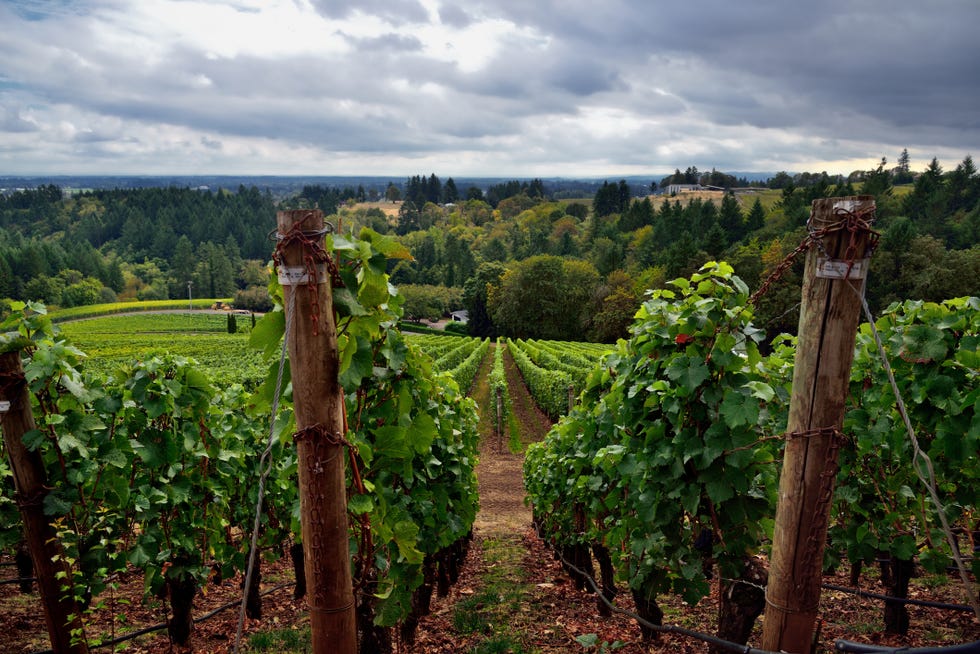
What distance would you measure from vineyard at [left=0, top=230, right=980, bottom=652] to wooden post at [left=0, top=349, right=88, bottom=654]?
33mm

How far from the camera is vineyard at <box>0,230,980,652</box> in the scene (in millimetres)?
3545

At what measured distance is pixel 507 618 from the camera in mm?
6254

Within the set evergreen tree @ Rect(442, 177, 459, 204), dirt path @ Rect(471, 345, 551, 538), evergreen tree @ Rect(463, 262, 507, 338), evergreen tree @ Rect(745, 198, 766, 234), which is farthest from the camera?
evergreen tree @ Rect(442, 177, 459, 204)

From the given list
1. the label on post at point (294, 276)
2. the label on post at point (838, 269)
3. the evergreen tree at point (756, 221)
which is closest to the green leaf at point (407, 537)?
the label on post at point (294, 276)

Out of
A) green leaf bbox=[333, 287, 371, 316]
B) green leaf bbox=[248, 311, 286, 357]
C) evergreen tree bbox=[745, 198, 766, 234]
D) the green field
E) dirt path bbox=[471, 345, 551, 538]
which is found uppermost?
evergreen tree bbox=[745, 198, 766, 234]

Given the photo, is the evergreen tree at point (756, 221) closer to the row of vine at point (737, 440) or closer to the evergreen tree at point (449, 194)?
the row of vine at point (737, 440)

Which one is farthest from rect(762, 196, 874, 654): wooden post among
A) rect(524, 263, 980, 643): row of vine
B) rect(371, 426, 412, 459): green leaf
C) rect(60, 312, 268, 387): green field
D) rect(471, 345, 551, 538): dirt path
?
rect(60, 312, 268, 387): green field

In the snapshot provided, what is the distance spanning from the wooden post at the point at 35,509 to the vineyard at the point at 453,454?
3cm

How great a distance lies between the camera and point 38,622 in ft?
19.7

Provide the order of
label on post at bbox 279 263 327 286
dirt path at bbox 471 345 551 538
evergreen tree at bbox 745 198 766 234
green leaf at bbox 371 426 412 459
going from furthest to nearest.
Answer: evergreen tree at bbox 745 198 766 234
dirt path at bbox 471 345 551 538
green leaf at bbox 371 426 412 459
label on post at bbox 279 263 327 286

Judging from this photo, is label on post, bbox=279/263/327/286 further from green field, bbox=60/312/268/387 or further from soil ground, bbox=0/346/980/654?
green field, bbox=60/312/268/387

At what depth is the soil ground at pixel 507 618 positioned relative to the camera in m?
5.45

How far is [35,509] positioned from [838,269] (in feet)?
16.1

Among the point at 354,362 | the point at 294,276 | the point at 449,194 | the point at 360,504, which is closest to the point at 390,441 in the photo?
the point at 360,504
